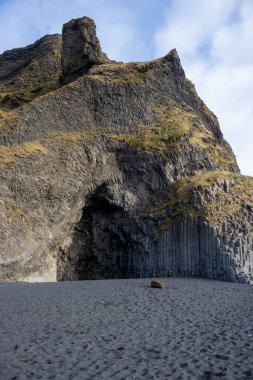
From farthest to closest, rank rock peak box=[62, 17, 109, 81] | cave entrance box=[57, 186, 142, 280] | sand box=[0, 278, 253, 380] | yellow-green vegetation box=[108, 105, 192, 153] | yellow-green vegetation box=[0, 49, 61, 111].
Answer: yellow-green vegetation box=[0, 49, 61, 111], rock peak box=[62, 17, 109, 81], yellow-green vegetation box=[108, 105, 192, 153], cave entrance box=[57, 186, 142, 280], sand box=[0, 278, 253, 380]

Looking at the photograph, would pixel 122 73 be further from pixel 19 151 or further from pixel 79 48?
pixel 19 151

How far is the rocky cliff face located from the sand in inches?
672

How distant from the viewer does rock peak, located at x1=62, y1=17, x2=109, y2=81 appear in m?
55.9

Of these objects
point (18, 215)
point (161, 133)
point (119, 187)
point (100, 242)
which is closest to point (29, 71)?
point (161, 133)

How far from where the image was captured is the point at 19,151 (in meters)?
37.3

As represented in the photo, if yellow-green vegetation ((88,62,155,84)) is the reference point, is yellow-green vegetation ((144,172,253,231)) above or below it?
below

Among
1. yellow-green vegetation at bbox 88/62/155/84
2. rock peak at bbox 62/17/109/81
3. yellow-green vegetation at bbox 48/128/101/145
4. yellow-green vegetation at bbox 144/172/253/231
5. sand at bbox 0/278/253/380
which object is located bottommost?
sand at bbox 0/278/253/380

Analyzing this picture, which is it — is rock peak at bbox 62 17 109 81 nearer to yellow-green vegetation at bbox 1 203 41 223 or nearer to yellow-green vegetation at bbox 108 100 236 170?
yellow-green vegetation at bbox 108 100 236 170

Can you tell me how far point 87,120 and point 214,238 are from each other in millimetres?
20480

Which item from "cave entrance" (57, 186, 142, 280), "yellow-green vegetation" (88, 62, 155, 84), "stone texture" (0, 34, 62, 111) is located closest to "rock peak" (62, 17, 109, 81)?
"yellow-green vegetation" (88, 62, 155, 84)

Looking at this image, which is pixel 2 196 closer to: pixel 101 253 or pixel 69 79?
pixel 101 253

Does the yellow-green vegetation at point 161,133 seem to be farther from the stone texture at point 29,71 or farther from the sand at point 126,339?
the sand at point 126,339

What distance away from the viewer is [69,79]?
56.2m

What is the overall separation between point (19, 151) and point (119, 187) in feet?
36.2
